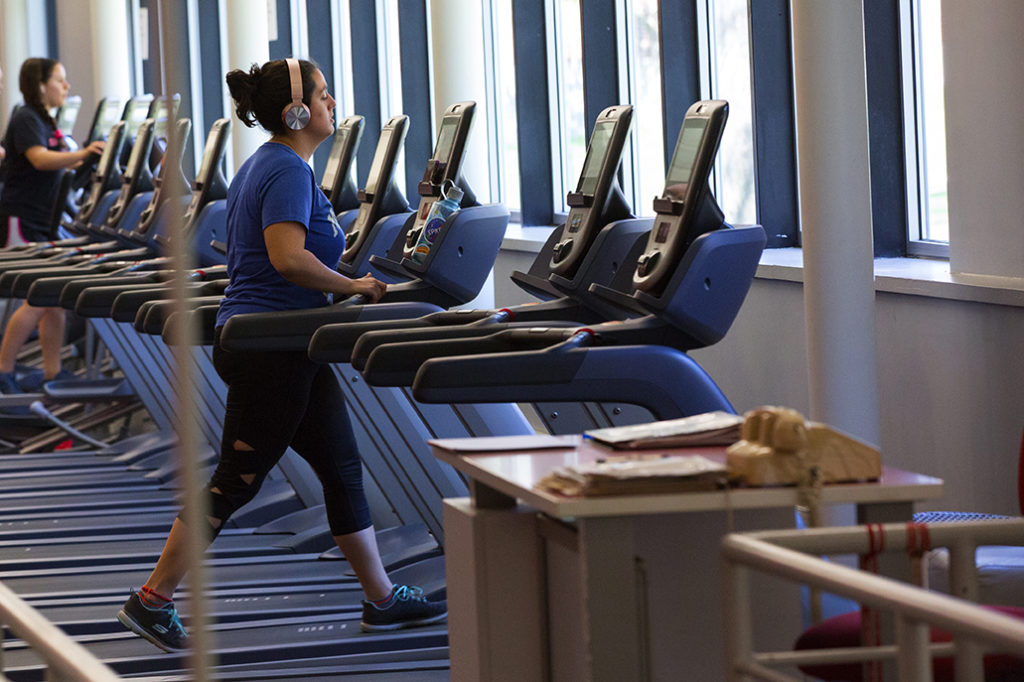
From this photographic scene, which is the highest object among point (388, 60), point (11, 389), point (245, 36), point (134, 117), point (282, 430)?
point (245, 36)

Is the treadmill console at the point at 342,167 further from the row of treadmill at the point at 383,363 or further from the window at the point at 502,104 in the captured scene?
the window at the point at 502,104

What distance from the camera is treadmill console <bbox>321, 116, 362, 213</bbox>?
16.6ft

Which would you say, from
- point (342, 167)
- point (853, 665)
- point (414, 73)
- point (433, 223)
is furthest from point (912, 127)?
point (414, 73)

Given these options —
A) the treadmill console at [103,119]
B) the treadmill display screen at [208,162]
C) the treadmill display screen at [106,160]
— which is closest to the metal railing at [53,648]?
the treadmill display screen at [208,162]

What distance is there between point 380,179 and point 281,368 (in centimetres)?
132

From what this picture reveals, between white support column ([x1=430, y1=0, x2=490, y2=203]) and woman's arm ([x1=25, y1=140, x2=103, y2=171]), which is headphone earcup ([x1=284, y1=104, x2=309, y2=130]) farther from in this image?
woman's arm ([x1=25, y1=140, x2=103, y2=171])

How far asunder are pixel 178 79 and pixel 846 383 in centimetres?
268

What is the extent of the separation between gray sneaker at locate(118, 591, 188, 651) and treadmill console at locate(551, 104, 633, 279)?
4.12 feet

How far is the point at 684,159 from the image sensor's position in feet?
10.5

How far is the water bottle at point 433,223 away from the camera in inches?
163

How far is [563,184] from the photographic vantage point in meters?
7.27

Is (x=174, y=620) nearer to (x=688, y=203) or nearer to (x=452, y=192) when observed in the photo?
(x=452, y=192)

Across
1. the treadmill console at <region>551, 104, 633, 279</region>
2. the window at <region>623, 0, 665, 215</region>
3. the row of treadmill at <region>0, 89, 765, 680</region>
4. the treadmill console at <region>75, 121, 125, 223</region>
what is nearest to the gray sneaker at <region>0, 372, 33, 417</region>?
the row of treadmill at <region>0, 89, 765, 680</region>

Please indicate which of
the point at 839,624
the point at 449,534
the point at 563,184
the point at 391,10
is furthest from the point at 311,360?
the point at 391,10
